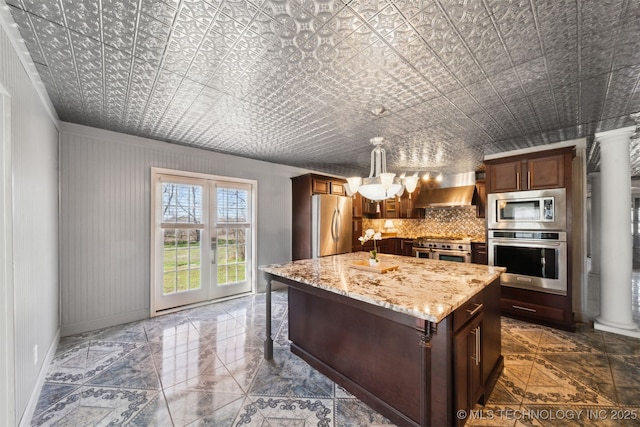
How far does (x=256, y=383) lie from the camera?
2201 millimetres

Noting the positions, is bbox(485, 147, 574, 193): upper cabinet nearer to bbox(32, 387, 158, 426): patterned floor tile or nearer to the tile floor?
the tile floor

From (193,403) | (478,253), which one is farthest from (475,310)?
(478,253)

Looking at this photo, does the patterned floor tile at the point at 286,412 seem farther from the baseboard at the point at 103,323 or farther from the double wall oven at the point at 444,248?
the double wall oven at the point at 444,248

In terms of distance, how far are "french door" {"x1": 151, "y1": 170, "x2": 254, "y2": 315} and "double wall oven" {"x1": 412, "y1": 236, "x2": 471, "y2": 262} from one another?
12.1 ft

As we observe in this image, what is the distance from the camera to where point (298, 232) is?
512cm

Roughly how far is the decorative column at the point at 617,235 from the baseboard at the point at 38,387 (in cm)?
560

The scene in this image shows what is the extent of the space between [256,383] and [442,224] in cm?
559

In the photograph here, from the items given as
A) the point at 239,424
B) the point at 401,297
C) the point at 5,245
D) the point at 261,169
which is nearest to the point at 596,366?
the point at 401,297

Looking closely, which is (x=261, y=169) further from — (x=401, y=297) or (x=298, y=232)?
(x=401, y=297)

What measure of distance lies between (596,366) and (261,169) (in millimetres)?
4915

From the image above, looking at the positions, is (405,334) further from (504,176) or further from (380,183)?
(504,176)

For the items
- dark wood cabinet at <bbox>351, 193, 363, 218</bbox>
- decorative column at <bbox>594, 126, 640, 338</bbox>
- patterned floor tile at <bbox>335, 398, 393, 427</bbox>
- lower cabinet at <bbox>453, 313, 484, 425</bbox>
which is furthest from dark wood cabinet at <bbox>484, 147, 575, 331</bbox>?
patterned floor tile at <bbox>335, 398, 393, 427</bbox>

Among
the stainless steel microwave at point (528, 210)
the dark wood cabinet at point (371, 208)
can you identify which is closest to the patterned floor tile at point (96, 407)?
the stainless steel microwave at point (528, 210)

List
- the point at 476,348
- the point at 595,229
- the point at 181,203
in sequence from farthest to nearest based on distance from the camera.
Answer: the point at 595,229 → the point at 181,203 → the point at 476,348
